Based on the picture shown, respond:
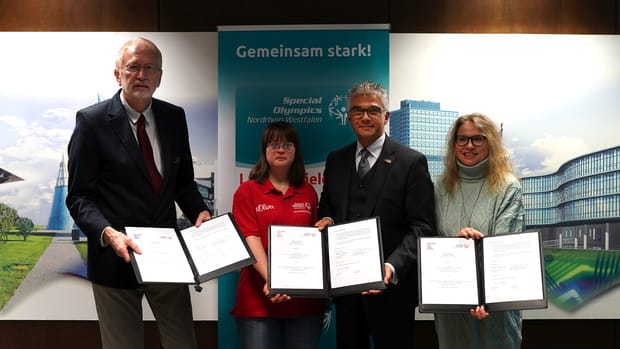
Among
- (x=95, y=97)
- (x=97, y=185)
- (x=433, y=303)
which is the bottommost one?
(x=433, y=303)

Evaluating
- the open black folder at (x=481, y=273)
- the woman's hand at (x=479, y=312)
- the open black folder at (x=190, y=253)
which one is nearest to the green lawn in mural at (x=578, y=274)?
the open black folder at (x=481, y=273)

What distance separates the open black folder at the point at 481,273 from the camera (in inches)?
107

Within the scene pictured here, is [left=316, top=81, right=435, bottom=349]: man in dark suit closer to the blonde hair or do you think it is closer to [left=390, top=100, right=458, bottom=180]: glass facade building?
the blonde hair

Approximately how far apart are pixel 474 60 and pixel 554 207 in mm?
1231

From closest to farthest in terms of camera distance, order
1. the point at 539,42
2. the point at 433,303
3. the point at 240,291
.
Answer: the point at 433,303
the point at 240,291
the point at 539,42

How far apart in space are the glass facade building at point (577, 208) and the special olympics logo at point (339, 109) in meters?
1.50

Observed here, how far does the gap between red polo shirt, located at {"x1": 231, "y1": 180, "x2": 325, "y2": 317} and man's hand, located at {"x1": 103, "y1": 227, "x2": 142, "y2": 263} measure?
0.65 metres

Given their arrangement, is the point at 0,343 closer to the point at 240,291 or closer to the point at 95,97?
the point at 95,97

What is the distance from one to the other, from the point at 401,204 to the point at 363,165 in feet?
0.97

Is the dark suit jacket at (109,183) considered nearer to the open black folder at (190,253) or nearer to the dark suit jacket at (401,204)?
the open black folder at (190,253)

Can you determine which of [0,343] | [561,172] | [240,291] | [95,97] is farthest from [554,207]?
[0,343]

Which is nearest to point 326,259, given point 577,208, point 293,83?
point 293,83

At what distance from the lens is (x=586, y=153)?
4.20 meters

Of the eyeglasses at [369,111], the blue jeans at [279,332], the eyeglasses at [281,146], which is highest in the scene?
the eyeglasses at [369,111]
